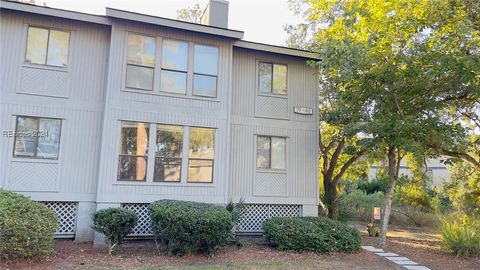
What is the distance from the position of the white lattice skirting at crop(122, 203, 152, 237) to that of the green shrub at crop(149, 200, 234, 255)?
1625 millimetres

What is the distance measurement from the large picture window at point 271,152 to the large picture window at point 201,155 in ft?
6.06

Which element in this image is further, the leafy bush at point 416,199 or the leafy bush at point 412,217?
the leafy bush at point 416,199

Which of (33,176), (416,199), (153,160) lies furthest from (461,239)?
(33,176)

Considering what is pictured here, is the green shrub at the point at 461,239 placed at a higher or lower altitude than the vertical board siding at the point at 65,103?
lower

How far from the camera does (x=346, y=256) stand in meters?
9.69

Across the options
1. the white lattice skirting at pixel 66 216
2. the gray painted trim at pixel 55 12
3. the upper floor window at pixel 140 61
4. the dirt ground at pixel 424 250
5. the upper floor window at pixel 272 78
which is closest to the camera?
the dirt ground at pixel 424 250

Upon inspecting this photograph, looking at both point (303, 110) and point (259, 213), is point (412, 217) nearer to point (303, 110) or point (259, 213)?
point (303, 110)

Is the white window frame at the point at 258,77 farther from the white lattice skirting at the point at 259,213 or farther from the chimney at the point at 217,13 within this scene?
the white lattice skirting at the point at 259,213

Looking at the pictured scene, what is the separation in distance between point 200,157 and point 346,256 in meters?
5.01

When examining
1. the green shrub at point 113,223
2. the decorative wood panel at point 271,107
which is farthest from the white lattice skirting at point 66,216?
the decorative wood panel at point 271,107

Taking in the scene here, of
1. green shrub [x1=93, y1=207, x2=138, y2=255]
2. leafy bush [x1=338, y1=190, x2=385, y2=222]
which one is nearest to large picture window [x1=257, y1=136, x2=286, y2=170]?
green shrub [x1=93, y1=207, x2=138, y2=255]

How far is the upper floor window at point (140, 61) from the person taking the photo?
10.7m

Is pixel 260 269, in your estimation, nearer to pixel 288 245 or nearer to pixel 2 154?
pixel 288 245

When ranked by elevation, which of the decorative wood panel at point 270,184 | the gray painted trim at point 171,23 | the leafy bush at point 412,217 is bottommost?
the leafy bush at point 412,217
